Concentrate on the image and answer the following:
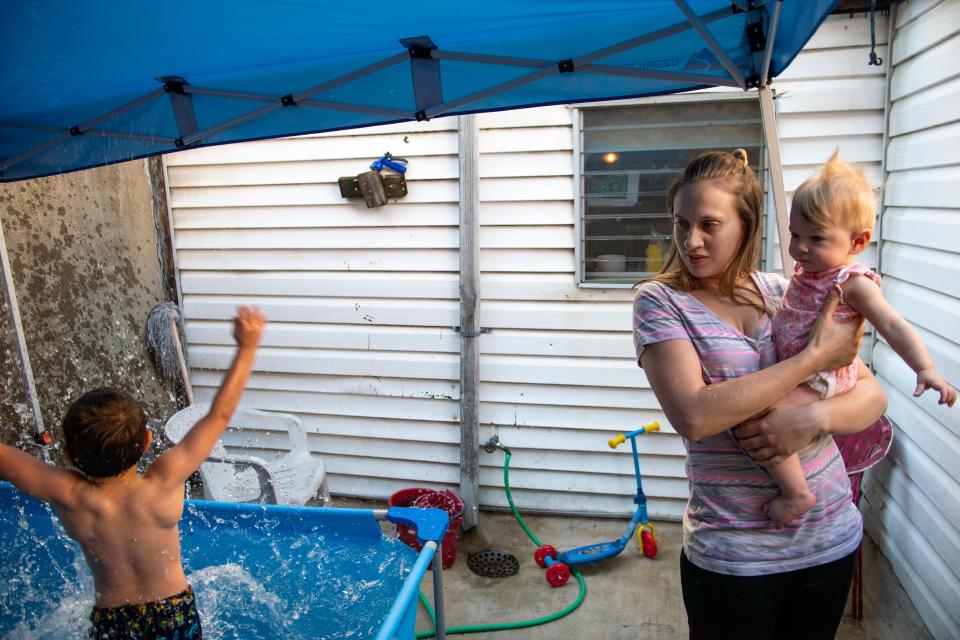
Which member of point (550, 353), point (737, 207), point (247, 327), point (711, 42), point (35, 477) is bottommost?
point (550, 353)

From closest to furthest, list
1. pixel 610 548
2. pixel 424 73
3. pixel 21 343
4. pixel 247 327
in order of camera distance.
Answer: pixel 247 327
pixel 424 73
pixel 21 343
pixel 610 548

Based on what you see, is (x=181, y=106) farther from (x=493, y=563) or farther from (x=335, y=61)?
(x=493, y=563)

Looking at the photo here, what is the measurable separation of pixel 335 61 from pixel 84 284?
2.45 metres

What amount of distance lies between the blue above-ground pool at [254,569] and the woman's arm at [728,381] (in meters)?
1.03

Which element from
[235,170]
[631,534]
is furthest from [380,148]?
[631,534]

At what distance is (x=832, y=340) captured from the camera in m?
1.35

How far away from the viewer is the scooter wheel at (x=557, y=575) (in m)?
3.48

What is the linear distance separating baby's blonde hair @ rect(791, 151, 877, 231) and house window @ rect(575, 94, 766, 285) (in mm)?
2246

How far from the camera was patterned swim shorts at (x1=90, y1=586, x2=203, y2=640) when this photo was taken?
1790mm

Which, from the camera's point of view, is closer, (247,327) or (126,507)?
(247,327)

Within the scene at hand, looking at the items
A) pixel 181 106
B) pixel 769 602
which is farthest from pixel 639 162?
pixel 769 602

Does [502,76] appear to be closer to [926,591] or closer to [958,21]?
[958,21]

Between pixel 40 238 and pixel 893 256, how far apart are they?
4361 millimetres

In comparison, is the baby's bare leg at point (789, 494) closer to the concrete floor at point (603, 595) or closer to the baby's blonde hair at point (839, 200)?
the baby's blonde hair at point (839, 200)
